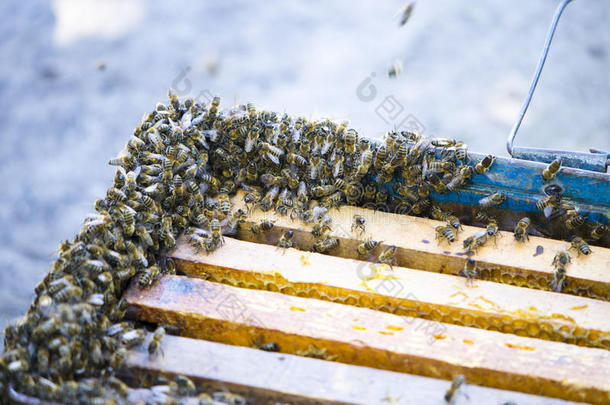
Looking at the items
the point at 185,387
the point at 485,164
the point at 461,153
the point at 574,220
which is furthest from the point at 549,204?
the point at 185,387

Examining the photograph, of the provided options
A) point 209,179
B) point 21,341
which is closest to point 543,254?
point 209,179

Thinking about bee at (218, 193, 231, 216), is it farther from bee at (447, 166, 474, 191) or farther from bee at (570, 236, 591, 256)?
bee at (570, 236, 591, 256)

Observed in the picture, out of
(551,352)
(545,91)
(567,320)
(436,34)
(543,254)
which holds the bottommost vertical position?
(551,352)

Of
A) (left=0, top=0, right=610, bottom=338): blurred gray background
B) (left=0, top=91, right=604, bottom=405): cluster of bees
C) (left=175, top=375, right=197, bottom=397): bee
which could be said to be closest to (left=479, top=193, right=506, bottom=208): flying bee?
(left=0, top=91, right=604, bottom=405): cluster of bees

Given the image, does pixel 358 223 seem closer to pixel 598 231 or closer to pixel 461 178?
pixel 461 178

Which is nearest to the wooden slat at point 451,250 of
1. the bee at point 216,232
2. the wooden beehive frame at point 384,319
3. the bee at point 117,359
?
the wooden beehive frame at point 384,319

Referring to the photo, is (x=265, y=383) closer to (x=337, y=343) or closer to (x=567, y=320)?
(x=337, y=343)
